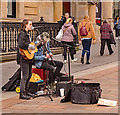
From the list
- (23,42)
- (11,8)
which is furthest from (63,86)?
(11,8)

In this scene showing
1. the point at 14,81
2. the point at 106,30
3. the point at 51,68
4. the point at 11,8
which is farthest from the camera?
the point at 11,8

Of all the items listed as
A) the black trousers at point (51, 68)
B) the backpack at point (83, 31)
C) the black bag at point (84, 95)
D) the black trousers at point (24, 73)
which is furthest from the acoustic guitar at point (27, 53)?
the backpack at point (83, 31)

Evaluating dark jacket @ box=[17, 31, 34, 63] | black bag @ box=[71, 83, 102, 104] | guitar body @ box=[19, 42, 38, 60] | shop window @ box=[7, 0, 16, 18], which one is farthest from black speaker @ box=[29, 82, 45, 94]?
shop window @ box=[7, 0, 16, 18]

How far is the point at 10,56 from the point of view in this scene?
17516 mm

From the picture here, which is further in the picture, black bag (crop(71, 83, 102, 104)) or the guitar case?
the guitar case

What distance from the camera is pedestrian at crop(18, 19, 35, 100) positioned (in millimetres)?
9359

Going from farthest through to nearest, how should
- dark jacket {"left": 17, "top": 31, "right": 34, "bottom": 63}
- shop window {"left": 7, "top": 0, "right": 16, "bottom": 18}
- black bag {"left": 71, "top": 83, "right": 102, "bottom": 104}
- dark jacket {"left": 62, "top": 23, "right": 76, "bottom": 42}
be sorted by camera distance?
shop window {"left": 7, "top": 0, "right": 16, "bottom": 18} < dark jacket {"left": 62, "top": 23, "right": 76, "bottom": 42} < dark jacket {"left": 17, "top": 31, "right": 34, "bottom": 63} < black bag {"left": 71, "top": 83, "right": 102, "bottom": 104}

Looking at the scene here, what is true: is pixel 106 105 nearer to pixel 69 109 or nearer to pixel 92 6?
pixel 69 109

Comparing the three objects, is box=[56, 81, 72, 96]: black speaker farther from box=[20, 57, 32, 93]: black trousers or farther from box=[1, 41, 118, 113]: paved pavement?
box=[20, 57, 32, 93]: black trousers

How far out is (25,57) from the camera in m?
9.46

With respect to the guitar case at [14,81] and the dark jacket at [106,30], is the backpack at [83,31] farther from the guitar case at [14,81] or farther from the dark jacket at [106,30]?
the guitar case at [14,81]

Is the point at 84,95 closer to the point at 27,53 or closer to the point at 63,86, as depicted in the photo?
the point at 63,86

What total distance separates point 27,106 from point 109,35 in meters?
12.5

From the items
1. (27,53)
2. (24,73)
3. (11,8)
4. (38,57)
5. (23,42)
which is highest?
(11,8)
